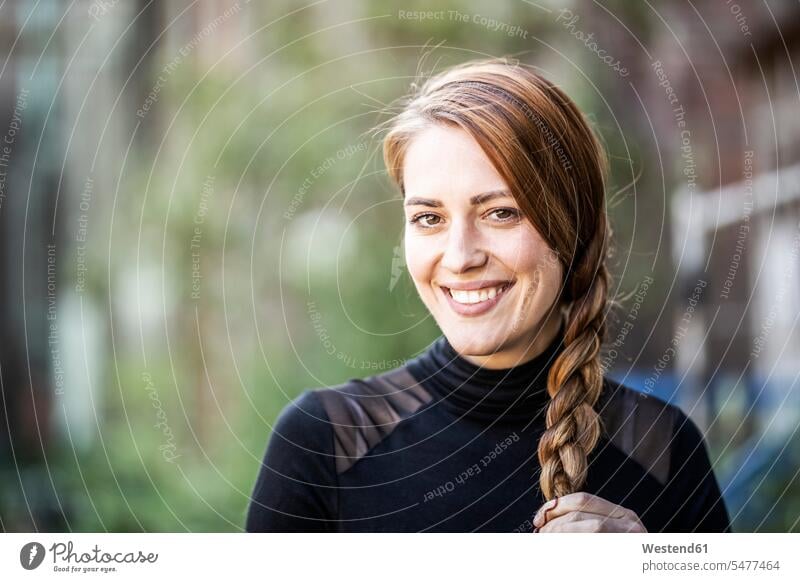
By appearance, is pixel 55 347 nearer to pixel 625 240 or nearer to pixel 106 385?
pixel 106 385

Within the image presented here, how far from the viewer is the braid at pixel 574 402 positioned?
1.14 m

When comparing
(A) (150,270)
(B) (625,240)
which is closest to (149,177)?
(A) (150,270)

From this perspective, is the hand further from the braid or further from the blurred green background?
the blurred green background

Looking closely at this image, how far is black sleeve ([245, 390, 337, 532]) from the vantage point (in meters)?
1.07

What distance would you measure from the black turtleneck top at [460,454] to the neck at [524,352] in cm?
1

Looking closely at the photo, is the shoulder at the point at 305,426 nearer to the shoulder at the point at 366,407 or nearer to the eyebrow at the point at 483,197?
the shoulder at the point at 366,407

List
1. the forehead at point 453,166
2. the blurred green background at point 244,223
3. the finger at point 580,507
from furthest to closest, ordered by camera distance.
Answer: the blurred green background at point 244,223 → the finger at point 580,507 → the forehead at point 453,166

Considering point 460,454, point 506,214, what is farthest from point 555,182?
point 460,454

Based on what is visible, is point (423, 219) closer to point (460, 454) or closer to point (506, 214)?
point (506, 214)

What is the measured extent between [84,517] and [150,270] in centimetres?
44

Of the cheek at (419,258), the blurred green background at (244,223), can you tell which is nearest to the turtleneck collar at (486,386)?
the cheek at (419,258)

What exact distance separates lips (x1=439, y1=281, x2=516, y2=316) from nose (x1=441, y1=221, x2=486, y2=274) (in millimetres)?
32

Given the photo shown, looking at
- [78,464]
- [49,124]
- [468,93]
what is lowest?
[78,464]
